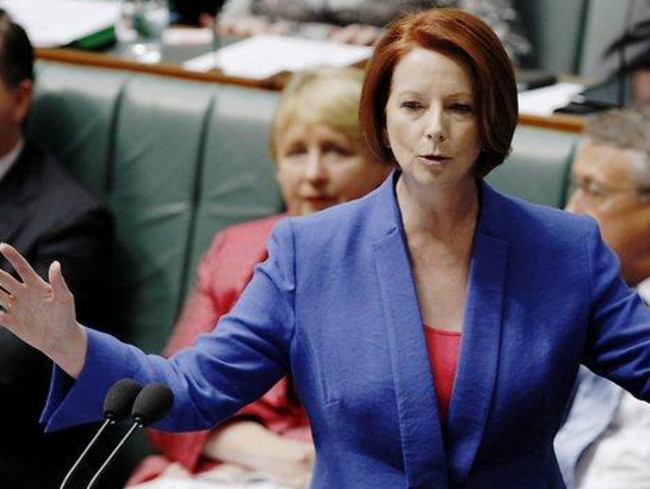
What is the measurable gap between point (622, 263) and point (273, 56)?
106cm

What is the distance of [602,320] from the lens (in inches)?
50.6

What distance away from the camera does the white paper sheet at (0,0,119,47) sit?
2801 millimetres

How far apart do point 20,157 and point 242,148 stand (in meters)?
0.37

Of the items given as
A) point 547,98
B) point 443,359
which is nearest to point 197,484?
point 443,359

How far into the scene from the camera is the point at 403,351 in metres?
1.25

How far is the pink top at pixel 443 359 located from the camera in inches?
Answer: 50.1

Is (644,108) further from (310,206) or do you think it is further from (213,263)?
(213,263)

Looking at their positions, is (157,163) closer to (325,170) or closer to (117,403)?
(325,170)

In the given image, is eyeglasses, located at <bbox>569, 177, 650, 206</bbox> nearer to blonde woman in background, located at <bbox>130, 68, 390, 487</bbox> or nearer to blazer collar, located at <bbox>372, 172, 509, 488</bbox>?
blonde woman in background, located at <bbox>130, 68, 390, 487</bbox>

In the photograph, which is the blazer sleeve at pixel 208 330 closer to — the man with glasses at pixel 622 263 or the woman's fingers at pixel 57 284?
the man with glasses at pixel 622 263

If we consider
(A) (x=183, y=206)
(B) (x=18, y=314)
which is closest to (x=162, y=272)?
(A) (x=183, y=206)

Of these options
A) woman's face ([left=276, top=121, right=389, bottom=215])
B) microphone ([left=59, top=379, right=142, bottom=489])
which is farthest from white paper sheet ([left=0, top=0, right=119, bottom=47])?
microphone ([left=59, top=379, right=142, bottom=489])

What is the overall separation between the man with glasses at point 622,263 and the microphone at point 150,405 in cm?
74

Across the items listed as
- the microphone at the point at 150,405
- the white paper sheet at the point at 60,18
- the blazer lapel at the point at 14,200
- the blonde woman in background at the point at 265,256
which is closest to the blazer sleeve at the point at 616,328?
the microphone at the point at 150,405
